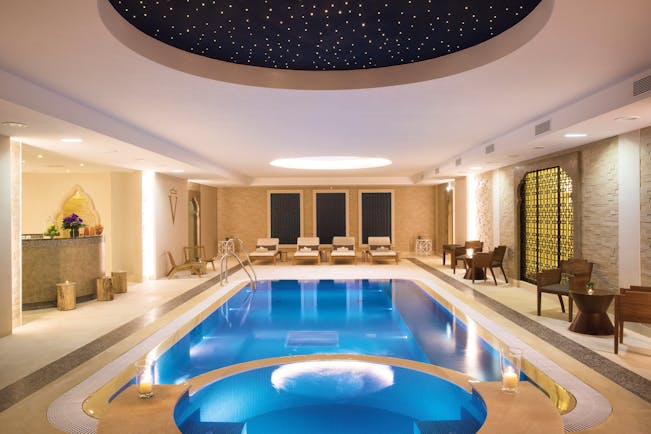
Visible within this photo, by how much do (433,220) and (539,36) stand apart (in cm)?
1589

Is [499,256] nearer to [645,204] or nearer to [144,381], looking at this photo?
[645,204]

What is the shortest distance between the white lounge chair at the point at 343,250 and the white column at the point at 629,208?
9.64 metres

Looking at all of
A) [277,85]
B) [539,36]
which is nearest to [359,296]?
[277,85]

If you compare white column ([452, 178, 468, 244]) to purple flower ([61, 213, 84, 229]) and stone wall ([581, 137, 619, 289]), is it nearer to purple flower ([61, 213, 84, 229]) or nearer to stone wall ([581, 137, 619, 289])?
stone wall ([581, 137, 619, 289])

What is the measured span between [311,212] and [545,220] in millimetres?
10932

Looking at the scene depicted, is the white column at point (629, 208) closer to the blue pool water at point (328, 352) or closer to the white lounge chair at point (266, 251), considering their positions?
the blue pool water at point (328, 352)

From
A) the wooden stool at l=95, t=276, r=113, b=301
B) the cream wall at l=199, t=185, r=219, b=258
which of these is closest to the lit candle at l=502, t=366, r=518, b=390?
the wooden stool at l=95, t=276, r=113, b=301

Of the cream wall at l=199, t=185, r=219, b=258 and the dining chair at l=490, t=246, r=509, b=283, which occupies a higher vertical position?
the cream wall at l=199, t=185, r=219, b=258

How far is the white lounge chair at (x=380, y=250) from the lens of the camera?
15.9m

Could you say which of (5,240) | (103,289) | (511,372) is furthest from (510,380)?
(103,289)

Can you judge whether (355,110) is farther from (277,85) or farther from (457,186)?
(457,186)

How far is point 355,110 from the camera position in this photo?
21.7 ft

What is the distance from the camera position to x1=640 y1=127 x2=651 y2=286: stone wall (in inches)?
262

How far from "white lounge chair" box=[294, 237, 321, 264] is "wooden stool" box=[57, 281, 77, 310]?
8.30m
